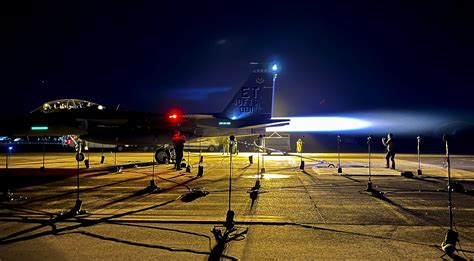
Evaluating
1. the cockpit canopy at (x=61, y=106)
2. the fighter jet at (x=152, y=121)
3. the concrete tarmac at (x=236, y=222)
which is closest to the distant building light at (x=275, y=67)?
the fighter jet at (x=152, y=121)

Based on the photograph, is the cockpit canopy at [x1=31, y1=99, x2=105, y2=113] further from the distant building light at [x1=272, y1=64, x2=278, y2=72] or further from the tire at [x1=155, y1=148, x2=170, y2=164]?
the distant building light at [x1=272, y1=64, x2=278, y2=72]

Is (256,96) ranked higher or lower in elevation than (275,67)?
lower

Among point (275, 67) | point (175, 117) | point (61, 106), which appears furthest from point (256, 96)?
point (61, 106)

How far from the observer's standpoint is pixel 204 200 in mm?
9516

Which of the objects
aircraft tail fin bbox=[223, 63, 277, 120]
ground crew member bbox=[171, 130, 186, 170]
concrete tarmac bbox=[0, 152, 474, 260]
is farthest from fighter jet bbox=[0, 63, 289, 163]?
concrete tarmac bbox=[0, 152, 474, 260]

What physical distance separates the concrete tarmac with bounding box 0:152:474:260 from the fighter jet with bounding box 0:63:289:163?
26.8 ft

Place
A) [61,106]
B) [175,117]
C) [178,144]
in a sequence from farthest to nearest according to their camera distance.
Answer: [175,117]
[61,106]
[178,144]

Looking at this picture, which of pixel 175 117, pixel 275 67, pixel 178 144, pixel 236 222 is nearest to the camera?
pixel 236 222

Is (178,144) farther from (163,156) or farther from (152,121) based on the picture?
(152,121)

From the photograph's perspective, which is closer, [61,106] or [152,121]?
[61,106]

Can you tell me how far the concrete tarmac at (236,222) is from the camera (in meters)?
5.41

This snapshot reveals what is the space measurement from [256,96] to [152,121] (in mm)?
6759

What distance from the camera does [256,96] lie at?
76.1 feet

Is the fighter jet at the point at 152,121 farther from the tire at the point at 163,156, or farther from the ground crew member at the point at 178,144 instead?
the ground crew member at the point at 178,144
